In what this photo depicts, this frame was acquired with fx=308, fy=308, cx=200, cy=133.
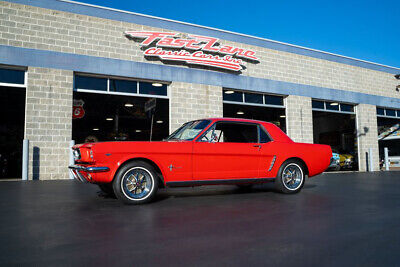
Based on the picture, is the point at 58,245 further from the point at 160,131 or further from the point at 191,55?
the point at 160,131

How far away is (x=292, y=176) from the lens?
632 centimetres

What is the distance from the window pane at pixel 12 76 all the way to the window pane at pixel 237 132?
795cm

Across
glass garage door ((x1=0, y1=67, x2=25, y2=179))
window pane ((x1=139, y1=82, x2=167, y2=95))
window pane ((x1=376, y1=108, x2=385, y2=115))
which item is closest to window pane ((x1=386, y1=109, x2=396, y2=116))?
window pane ((x1=376, y1=108, x2=385, y2=115))

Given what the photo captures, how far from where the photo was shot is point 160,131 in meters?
22.6

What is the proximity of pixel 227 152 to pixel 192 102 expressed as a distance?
24.7 feet

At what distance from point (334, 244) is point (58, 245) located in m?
2.45

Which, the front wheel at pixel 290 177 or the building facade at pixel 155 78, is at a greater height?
the building facade at pixel 155 78

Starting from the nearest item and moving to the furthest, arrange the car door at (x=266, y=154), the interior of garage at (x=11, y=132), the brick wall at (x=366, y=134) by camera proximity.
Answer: the car door at (x=266, y=154), the interior of garage at (x=11, y=132), the brick wall at (x=366, y=134)

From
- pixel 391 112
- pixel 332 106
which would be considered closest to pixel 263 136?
Result: pixel 332 106

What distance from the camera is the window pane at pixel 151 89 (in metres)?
12.1

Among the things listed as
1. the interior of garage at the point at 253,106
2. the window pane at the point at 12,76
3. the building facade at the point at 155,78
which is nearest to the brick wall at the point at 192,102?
the building facade at the point at 155,78

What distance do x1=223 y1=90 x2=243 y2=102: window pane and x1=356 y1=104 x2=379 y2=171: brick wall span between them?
312 inches

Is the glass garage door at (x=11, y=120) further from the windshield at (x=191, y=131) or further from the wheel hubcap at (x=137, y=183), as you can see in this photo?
the wheel hubcap at (x=137, y=183)

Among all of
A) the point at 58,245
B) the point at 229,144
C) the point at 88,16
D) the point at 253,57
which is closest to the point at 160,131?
the point at 253,57
